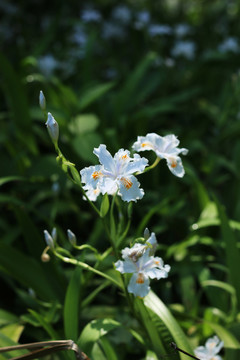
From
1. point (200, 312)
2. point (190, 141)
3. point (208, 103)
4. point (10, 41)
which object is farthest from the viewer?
point (10, 41)

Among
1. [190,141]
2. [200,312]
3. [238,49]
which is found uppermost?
[238,49]

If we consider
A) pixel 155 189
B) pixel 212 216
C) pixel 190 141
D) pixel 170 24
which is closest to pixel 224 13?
pixel 170 24

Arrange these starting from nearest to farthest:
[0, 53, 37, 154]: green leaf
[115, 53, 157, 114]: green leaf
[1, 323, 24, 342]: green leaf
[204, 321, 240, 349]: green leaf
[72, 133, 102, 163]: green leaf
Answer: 1. [204, 321, 240, 349]: green leaf
2. [1, 323, 24, 342]: green leaf
3. [72, 133, 102, 163]: green leaf
4. [0, 53, 37, 154]: green leaf
5. [115, 53, 157, 114]: green leaf

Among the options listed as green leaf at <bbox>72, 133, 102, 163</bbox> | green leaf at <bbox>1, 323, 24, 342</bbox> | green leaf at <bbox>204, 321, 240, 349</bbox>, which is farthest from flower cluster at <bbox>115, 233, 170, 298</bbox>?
green leaf at <bbox>72, 133, 102, 163</bbox>

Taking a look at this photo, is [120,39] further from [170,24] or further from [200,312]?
[200,312]

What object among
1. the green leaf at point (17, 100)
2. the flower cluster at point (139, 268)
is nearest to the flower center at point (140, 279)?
the flower cluster at point (139, 268)

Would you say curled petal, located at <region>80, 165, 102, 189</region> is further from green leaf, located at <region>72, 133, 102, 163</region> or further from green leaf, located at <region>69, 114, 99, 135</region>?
green leaf, located at <region>69, 114, 99, 135</region>

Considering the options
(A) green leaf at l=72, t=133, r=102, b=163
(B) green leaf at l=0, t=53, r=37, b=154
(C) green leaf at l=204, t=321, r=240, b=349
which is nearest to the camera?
(C) green leaf at l=204, t=321, r=240, b=349
